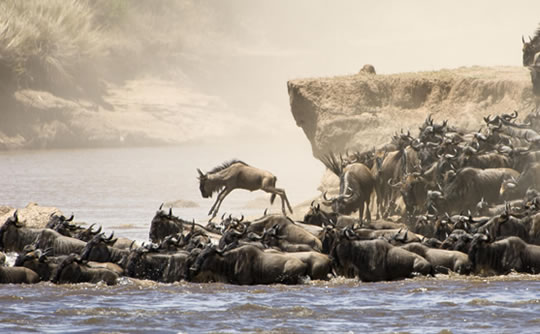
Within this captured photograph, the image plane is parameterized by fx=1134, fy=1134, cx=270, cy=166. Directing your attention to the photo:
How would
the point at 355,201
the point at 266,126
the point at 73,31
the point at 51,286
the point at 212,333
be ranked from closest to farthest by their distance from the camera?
the point at 212,333
the point at 51,286
the point at 355,201
the point at 73,31
the point at 266,126

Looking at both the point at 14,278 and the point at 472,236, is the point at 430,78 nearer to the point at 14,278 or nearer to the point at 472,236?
the point at 472,236

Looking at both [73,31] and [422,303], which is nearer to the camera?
[422,303]

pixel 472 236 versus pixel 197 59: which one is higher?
pixel 197 59

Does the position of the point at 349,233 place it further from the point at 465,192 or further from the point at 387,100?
the point at 387,100

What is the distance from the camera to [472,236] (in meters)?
14.1

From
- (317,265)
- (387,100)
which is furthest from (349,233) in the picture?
(387,100)

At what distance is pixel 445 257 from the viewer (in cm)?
1387

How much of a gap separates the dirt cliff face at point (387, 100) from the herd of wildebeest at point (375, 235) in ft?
11.1

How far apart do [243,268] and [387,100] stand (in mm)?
11660

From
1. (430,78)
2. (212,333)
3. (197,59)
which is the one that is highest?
(197,59)

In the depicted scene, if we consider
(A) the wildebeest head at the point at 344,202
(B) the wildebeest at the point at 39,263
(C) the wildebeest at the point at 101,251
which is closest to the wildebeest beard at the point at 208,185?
(A) the wildebeest head at the point at 344,202

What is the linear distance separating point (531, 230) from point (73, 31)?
61.9 meters

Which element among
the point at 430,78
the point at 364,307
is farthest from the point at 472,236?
the point at 430,78

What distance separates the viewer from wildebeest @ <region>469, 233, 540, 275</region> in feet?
45.1
